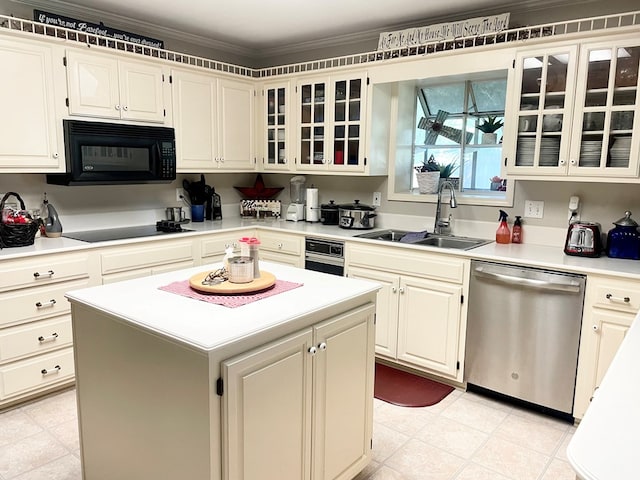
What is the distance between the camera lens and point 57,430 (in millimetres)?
2486

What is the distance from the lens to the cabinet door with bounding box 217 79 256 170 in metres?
3.93

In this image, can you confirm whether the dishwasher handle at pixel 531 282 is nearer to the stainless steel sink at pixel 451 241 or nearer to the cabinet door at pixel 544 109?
the stainless steel sink at pixel 451 241

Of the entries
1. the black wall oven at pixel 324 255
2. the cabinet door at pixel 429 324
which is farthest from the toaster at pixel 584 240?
the black wall oven at pixel 324 255

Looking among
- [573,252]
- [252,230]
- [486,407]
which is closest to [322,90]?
[252,230]

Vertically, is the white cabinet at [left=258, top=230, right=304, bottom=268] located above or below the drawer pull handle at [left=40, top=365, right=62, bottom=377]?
above

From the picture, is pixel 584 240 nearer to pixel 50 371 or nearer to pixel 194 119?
pixel 194 119

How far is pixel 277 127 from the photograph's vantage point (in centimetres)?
413

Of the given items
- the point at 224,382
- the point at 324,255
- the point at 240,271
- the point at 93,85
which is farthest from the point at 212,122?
the point at 224,382

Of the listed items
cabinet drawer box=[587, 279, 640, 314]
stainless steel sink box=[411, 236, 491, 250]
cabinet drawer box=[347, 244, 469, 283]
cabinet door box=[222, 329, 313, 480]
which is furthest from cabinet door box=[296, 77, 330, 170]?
cabinet door box=[222, 329, 313, 480]

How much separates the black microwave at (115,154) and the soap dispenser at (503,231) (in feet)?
8.04

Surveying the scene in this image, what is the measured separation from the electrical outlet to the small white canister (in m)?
2.12

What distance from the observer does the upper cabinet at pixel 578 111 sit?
250cm

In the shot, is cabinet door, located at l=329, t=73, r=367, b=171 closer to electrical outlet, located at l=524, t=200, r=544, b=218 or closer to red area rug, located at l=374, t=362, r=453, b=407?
electrical outlet, located at l=524, t=200, r=544, b=218

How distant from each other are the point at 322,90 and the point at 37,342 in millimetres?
2711
